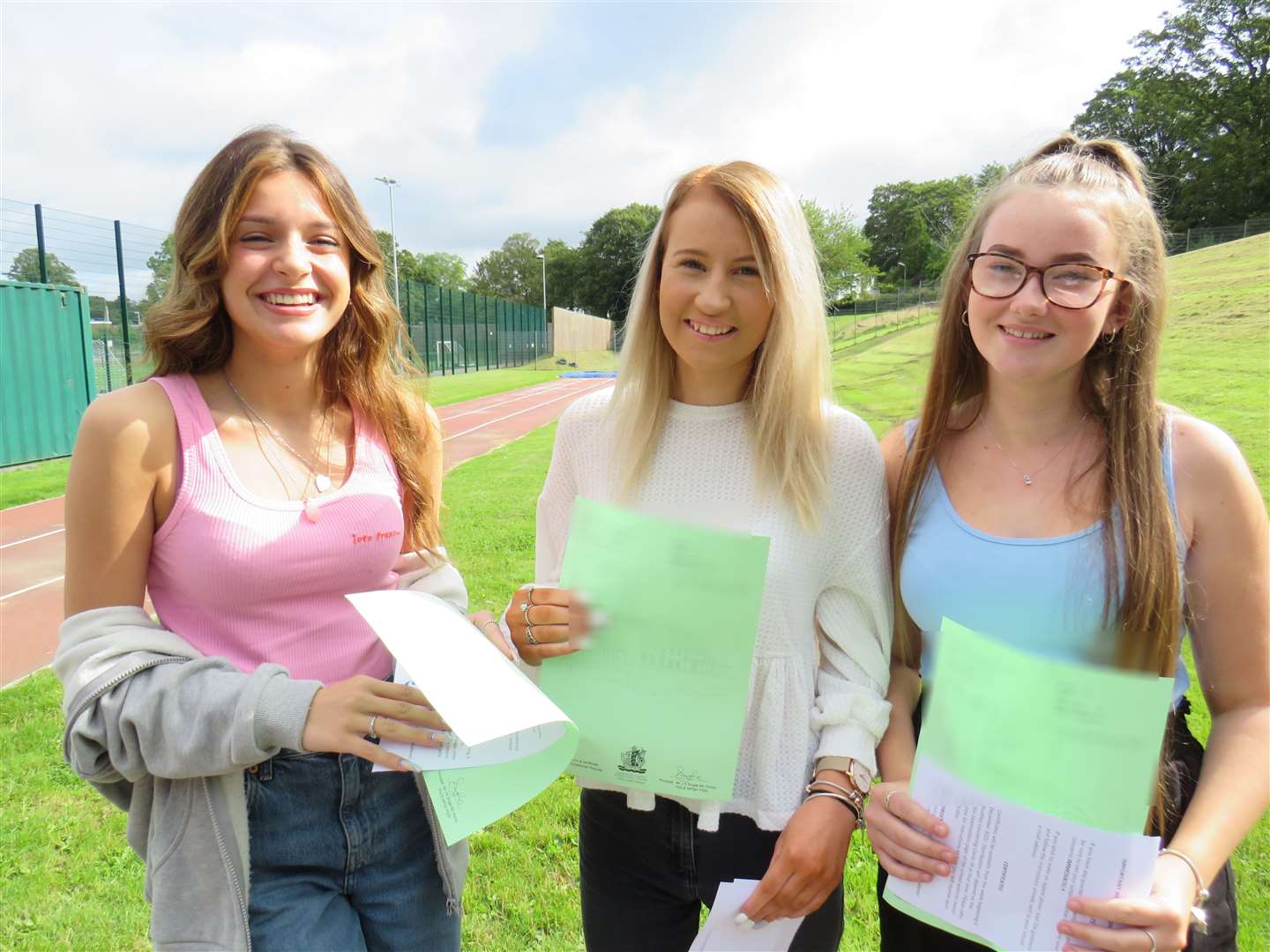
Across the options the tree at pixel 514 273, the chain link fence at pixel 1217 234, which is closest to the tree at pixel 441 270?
the tree at pixel 514 273

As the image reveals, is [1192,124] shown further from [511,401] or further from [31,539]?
[31,539]

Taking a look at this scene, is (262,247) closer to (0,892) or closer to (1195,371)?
(0,892)

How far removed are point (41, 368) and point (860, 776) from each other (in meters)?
13.9

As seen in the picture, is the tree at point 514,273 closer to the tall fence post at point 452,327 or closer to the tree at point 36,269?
the tall fence post at point 452,327

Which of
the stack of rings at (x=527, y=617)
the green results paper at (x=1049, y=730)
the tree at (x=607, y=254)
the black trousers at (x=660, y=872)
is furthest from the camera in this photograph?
the tree at (x=607, y=254)

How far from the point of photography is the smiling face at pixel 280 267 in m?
1.67

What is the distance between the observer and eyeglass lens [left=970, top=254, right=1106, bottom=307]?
1541mm

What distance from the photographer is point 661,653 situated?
5.12 ft

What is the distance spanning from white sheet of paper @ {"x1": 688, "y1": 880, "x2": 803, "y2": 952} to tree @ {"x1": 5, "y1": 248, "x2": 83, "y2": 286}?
1397cm

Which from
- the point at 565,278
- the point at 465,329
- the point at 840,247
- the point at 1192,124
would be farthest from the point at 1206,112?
the point at 565,278

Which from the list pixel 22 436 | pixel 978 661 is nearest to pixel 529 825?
pixel 978 661

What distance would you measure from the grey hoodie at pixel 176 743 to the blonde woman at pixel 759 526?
1.69ft

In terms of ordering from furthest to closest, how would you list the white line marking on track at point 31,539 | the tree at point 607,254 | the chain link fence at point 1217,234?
the tree at point 607,254, the chain link fence at point 1217,234, the white line marking on track at point 31,539

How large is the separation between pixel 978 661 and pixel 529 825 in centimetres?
264
